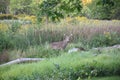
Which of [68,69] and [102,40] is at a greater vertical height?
[68,69]

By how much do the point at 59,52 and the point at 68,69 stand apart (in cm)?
375

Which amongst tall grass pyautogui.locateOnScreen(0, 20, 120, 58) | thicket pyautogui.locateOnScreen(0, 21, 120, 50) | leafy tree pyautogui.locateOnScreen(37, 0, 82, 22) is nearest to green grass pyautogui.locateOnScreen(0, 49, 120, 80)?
leafy tree pyautogui.locateOnScreen(37, 0, 82, 22)

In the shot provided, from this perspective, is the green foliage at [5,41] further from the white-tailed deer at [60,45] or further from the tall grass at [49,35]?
the white-tailed deer at [60,45]

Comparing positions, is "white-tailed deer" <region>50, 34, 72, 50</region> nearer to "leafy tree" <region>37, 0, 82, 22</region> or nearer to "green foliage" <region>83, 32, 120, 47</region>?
"green foliage" <region>83, 32, 120, 47</region>

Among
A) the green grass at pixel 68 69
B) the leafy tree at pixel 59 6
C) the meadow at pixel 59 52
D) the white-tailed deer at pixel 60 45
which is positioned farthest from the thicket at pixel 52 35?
the leafy tree at pixel 59 6

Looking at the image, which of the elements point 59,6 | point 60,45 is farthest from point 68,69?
point 60,45

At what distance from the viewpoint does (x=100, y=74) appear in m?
8.78

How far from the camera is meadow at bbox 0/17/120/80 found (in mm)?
8367

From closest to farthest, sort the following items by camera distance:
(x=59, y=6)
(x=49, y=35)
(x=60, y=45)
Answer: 1. (x=59, y=6)
2. (x=60, y=45)
3. (x=49, y=35)

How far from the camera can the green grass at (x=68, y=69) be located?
7.96 m

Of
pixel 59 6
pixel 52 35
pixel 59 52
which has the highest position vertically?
pixel 59 6

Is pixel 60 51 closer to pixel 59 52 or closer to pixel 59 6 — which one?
pixel 59 52

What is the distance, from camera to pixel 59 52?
39.6 feet

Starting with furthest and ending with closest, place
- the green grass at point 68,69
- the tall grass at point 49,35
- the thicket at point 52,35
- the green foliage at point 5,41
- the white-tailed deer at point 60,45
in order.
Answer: the thicket at point 52,35, the tall grass at point 49,35, the green foliage at point 5,41, the white-tailed deer at point 60,45, the green grass at point 68,69
